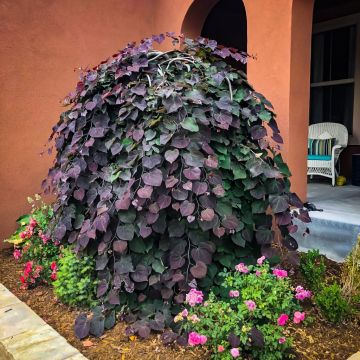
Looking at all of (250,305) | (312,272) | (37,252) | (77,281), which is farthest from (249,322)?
(37,252)

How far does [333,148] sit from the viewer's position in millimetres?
5598

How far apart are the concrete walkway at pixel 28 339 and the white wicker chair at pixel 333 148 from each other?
176 inches

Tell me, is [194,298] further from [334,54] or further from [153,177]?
[334,54]

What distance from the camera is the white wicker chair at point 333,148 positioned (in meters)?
5.57

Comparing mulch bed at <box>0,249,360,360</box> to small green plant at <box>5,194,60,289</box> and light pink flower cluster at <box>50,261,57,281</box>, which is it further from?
small green plant at <box>5,194,60,289</box>

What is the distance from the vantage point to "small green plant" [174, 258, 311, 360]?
5.88 ft

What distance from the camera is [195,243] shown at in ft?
7.13

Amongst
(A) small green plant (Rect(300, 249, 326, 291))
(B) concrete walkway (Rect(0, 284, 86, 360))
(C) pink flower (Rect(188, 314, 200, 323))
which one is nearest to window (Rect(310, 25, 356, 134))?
(A) small green plant (Rect(300, 249, 326, 291))

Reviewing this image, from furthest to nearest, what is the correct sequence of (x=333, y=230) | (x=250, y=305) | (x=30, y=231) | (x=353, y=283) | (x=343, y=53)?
1. (x=343, y=53)
2. (x=30, y=231)
3. (x=333, y=230)
4. (x=353, y=283)
5. (x=250, y=305)

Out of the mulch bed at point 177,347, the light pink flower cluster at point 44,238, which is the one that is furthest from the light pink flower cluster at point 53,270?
the mulch bed at point 177,347

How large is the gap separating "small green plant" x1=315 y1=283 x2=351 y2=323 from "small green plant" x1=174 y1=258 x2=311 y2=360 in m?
0.28

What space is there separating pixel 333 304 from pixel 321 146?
4.31 meters

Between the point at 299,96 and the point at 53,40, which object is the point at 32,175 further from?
the point at 299,96

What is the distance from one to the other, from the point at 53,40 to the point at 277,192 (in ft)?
11.0
